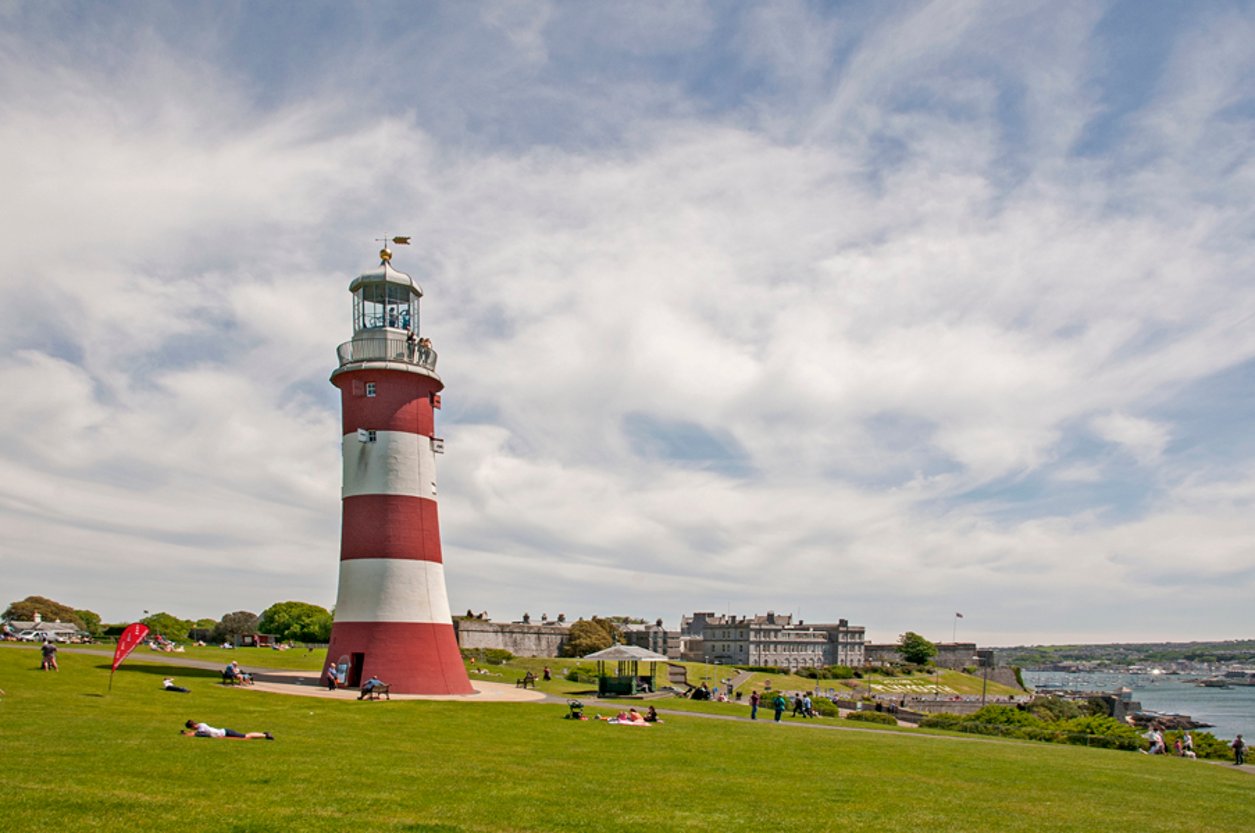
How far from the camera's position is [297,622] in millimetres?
92750

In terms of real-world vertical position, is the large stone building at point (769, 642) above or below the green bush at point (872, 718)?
below

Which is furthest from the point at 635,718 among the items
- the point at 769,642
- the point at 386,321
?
the point at 769,642

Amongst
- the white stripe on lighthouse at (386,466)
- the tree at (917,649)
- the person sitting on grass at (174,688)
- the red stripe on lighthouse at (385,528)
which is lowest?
the tree at (917,649)

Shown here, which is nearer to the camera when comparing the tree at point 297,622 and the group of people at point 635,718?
the group of people at point 635,718

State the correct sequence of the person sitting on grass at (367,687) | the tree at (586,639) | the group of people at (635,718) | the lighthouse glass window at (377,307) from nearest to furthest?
the group of people at (635,718), the person sitting on grass at (367,687), the lighthouse glass window at (377,307), the tree at (586,639)

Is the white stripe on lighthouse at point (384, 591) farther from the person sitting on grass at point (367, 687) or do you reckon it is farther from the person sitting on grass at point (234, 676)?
the person sitting on grass at point (234, 676)

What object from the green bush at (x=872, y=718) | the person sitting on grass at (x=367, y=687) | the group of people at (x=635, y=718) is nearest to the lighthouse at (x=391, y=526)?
the person sitting on grass at (x=367, y=687)

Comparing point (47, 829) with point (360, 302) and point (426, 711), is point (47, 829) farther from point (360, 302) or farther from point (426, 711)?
point (360, 302)

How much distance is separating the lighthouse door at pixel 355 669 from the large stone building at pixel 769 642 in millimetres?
119332

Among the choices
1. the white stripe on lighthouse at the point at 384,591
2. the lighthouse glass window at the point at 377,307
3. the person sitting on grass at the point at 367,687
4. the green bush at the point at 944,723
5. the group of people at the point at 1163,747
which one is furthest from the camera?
the green bush at the point at 944,723

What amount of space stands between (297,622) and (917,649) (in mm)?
108208

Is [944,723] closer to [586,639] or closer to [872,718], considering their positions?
[872,718]

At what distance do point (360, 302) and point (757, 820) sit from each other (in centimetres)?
2851

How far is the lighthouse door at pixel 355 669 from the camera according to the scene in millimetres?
32094
